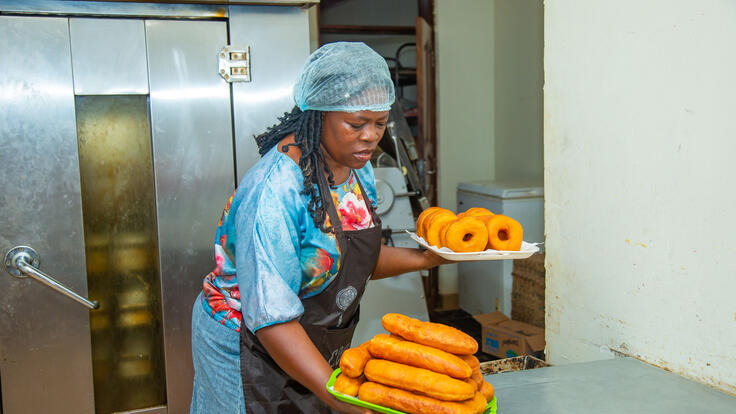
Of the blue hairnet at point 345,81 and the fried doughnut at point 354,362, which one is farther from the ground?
the blue hairnet at point 345,81

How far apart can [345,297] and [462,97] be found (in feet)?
12.9

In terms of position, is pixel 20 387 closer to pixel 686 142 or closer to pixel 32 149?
pixel 32 149

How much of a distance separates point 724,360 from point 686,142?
21.4 inches

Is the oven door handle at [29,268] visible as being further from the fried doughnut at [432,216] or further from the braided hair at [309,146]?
the fried doughnut at [432,216]

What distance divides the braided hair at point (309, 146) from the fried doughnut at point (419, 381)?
42 centimetres

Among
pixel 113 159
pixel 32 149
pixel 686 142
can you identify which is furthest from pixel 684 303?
pixel 32 149

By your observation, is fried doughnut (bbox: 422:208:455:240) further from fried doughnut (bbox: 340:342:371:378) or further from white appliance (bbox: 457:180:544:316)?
white appliance (bbox: 457:180:544:316)

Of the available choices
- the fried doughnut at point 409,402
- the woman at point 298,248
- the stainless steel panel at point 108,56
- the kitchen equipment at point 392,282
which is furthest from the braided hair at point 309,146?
the kitchen equipment at point 392,282

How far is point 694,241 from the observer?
1453 mm

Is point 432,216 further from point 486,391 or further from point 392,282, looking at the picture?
point 392,282

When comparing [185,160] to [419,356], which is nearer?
[419,356]

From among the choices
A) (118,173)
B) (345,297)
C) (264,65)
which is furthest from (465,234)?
(118,173)

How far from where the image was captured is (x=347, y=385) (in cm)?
111

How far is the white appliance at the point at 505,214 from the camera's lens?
4211 mm
